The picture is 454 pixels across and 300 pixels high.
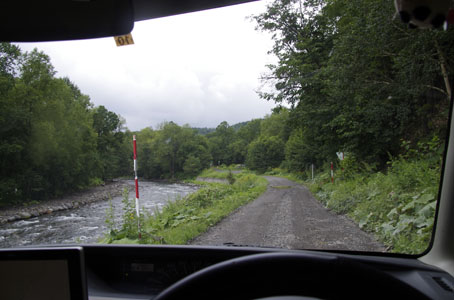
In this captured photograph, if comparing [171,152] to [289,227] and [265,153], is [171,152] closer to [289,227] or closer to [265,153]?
[265,153]

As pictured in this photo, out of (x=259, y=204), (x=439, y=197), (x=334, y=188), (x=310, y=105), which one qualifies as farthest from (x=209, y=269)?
(x=259, y=204)

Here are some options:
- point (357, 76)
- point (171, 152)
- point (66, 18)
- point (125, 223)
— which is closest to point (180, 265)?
point (125, 223)

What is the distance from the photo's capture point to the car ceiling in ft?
4.41

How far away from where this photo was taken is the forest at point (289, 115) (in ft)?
6.11

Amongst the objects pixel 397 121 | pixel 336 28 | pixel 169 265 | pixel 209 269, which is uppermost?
pixel 336 28

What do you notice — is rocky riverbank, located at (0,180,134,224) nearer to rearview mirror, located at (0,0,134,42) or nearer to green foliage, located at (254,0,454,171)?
rearview mirror, located at (0,0,134,42)

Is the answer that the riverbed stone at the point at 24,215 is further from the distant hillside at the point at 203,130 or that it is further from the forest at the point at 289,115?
the distant hillside at the point at 203,130

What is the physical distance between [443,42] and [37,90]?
2.77 metres

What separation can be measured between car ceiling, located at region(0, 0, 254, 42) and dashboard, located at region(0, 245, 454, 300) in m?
1.10

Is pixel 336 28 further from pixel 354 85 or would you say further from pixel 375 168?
pixel 375 168

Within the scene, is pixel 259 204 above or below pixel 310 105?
below

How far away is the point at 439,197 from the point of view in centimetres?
161

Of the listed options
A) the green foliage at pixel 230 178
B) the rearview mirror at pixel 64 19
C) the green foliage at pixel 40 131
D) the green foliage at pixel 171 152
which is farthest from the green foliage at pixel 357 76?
the green foliage at pixel 40 131

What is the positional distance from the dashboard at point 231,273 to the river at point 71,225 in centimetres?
47
